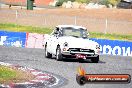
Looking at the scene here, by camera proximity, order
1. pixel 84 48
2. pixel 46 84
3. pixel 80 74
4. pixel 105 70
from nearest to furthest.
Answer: pixel 80 74 → pixel 46 84 → pixel 105 70 → pixel 84 48

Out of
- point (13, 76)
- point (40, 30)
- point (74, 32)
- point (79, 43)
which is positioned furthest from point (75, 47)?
point (40, 30)

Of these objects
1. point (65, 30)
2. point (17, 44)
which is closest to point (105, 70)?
point (65, 30)

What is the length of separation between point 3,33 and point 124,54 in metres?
8.58

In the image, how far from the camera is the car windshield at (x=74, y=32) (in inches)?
941

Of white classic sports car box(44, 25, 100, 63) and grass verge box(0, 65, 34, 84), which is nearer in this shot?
grass verge box(0, 65, 34, 84)

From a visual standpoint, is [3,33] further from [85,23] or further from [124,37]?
[85,23]

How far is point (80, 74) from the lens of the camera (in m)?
8.27

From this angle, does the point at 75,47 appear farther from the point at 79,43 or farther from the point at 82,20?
the point at 82,20

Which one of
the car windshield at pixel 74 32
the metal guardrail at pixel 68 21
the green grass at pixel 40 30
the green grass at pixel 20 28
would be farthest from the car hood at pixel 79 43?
the green grass at pixel 20 28

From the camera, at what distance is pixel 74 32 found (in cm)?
2406

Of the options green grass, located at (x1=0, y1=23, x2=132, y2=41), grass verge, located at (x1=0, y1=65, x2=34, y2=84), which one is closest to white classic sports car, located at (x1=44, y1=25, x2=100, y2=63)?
grass verge, located at (x1=0, y1=65, x2=34, y2=84)

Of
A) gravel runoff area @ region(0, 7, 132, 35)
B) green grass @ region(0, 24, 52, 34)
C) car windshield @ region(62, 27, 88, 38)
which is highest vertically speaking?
car windshield @ region(62, 27, 88, 38)

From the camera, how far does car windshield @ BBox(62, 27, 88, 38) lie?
78.4 ft

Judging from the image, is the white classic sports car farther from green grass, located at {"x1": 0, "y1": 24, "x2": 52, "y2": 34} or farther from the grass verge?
green grass, located at {"x1": 0, "y1": 24, "x2": 52, "y2": 34}
